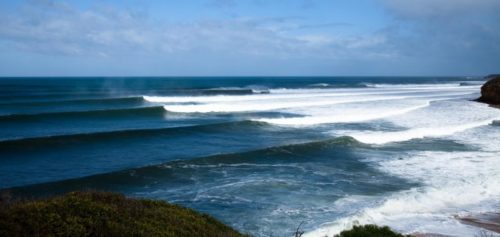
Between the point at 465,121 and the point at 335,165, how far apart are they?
54.1ft

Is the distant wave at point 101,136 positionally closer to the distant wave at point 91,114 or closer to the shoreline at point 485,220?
the distant wave at point 91,114

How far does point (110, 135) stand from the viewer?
23328mm

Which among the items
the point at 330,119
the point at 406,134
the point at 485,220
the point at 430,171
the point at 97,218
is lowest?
the point at 485,220

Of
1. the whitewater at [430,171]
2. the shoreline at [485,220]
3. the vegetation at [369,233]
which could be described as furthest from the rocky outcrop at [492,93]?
the vegetation at [369,233]

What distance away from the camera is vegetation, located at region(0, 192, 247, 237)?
5512 mm

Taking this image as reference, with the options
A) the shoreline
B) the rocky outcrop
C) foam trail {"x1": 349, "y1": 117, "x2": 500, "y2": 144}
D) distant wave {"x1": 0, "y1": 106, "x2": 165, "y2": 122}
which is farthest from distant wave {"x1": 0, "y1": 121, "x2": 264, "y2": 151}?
the rocky outcrop

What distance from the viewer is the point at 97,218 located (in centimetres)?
605

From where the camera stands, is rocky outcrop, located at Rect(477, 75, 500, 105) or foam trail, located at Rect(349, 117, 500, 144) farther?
rocky outcrop, located at Rect(477, 75, 500, 105)

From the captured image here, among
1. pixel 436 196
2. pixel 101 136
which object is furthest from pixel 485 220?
pixel 101 136

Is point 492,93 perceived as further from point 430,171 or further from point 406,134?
point 430,171

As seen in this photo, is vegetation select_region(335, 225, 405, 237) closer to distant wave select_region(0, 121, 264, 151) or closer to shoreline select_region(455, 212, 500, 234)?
shoreline select_region(455, 212, 500, 234)

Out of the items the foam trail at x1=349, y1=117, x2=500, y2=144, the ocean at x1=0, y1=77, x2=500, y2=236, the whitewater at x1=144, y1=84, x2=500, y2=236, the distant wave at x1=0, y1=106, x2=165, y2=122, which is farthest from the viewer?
the distant wave at x1=0, y1=106, x2=165, y2=122

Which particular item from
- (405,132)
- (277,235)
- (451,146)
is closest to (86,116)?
(405,132)

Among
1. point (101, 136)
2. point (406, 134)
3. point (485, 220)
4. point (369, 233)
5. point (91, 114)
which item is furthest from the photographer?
point (91, 114)
